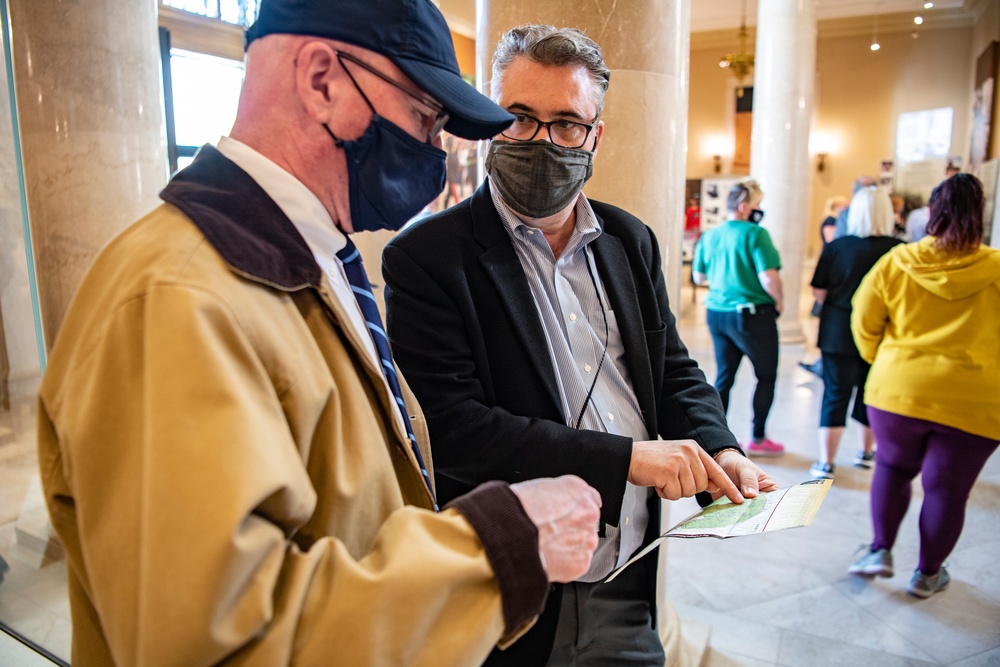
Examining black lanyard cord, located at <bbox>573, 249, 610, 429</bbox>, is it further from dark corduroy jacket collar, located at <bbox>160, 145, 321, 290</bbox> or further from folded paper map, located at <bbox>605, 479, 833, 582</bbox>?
dark corduroy jacket collar, located at <bbox>160, 145, 321, 290</bbox>

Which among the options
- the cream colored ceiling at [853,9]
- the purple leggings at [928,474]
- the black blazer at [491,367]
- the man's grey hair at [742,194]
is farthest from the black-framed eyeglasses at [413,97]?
the cream colored ceiling at [853,9]

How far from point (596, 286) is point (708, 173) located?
17.6 meters

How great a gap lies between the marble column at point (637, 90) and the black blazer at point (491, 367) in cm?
69

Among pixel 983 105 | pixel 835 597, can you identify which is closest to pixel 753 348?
pixel 835 597

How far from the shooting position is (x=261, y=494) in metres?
0.70

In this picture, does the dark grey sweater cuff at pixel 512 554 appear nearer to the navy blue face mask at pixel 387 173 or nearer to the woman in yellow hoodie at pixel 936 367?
the navy blue face mask at pixel 387 173

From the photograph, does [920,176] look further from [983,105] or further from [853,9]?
[853,9]

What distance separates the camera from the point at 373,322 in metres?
1.16

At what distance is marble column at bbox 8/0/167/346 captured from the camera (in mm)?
2477

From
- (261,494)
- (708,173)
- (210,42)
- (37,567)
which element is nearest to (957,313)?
(261,494)

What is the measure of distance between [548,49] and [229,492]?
1.19 meters

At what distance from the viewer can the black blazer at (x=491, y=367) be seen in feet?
4.60

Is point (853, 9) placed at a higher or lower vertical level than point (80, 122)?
higher

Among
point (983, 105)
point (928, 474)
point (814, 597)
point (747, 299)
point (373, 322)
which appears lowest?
point (814, 597)
